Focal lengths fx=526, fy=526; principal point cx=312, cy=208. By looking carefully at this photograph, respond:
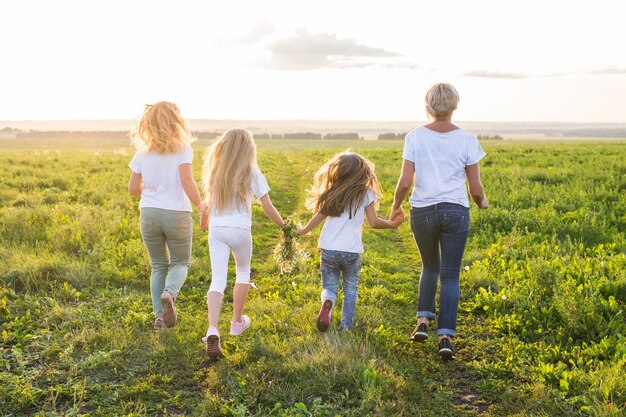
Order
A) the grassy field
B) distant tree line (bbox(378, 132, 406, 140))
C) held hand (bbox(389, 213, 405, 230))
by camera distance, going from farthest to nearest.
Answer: distant tree line (bbox(378, 132, 406, 140)) < held hand (bbox(389, 213, 405, 230)) < the grassy field

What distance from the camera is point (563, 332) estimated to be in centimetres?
596

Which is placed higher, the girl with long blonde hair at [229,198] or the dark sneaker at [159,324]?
the girl with long blonde hair at [229,198]

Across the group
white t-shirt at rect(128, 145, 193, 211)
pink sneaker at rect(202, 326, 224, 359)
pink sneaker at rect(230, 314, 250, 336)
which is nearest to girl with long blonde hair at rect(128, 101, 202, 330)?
white t-shirt at rect(128, 145, 193, 211)

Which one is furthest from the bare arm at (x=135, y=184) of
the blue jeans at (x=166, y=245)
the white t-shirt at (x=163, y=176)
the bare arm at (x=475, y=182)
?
the bare arm at (x=475, y=182)

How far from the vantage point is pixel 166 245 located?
21.4ft

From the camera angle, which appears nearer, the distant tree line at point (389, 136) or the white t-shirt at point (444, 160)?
the white t-shirt at point (444, 160)

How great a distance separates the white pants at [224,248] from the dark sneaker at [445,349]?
90.5 inches

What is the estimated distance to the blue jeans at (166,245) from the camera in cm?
613

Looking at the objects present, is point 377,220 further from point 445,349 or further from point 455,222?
point 445,349

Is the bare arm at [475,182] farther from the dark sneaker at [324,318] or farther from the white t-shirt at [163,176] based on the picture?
the white t-shirt at [163,176]

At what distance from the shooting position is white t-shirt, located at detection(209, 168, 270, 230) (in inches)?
223

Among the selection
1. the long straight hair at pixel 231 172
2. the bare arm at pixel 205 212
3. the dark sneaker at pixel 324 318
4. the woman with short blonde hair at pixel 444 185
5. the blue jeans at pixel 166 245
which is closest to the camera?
the woman with short blonde hair at pixel 444 185

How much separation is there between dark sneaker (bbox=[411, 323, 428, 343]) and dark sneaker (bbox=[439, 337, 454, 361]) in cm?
23

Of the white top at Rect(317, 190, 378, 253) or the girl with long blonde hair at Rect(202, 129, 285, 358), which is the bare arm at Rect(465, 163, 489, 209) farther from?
the girl with long blonde hair at Rect(202, 129, 285, 358)
